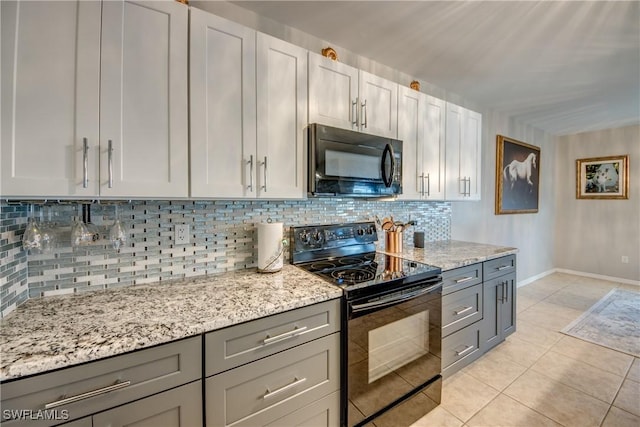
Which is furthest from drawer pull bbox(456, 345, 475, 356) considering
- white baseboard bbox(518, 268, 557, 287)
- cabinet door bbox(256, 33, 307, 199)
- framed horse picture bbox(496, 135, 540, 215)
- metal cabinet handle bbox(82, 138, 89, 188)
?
white baseboard bbox(518, 268, 557, 287)

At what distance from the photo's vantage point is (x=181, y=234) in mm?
1512

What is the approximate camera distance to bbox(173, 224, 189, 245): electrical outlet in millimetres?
1499

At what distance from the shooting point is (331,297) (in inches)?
50.4

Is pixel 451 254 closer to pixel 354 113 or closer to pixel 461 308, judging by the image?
pixel 461 308

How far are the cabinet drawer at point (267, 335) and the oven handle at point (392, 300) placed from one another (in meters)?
0.11

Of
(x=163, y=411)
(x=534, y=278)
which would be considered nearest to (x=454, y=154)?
(x=163, y=411)

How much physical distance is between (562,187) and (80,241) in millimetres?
6903

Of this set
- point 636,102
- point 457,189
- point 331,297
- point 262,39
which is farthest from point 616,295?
point 262,39

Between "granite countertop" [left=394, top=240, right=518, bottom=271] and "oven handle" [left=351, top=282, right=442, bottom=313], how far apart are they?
22cm

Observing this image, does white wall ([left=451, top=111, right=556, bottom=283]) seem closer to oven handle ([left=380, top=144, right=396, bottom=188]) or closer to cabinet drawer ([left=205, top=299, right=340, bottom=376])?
oven handle ([left=380, top=144, right=396, bottom=188])

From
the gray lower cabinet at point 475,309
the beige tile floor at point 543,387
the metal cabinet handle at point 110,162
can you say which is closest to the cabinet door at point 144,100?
the metal cabinet handle at point 110,162

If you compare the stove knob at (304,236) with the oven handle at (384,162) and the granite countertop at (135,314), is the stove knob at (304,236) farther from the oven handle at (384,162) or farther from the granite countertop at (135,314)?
the oven handle at (384,162)

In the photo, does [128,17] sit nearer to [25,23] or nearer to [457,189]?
[25,23]

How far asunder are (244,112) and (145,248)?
908 mm
